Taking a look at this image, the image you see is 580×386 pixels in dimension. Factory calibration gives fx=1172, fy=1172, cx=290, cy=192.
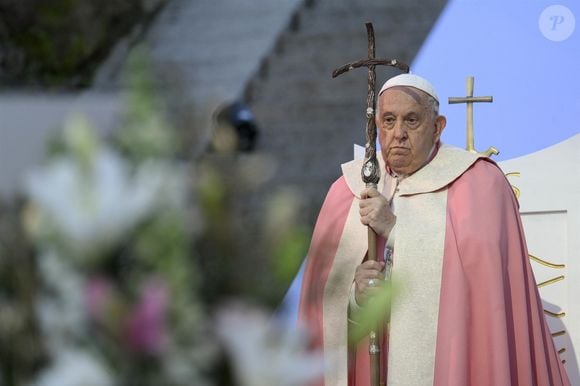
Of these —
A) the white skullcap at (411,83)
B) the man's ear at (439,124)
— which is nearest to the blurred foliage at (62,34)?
the white skullcap at (411,83)

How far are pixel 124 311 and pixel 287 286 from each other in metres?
0.22

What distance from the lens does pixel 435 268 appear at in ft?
13.4

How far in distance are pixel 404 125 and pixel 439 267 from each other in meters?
0.51

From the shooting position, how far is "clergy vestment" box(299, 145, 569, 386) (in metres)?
3.95

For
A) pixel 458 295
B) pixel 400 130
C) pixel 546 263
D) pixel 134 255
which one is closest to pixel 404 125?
pixel 400 130

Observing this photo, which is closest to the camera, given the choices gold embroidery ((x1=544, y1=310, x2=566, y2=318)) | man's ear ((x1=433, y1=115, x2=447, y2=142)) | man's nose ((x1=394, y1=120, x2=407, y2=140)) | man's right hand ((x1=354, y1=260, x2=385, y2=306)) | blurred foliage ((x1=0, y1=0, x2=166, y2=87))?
man's right hand ((x1=354, y1=260, x2=385, y2=306))

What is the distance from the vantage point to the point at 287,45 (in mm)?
8281

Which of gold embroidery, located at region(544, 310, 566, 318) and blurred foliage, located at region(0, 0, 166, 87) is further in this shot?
blurred foliage, located at region(0, 0, 166, 87)

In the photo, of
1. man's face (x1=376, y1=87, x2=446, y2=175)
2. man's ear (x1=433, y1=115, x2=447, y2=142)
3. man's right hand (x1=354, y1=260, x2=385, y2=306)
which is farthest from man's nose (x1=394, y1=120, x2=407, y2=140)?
man's right hand (x1=354, y1=260, x2=385, y2=306)

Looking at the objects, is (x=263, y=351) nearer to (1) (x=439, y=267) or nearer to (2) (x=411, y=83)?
(1) (x=439, y=267)

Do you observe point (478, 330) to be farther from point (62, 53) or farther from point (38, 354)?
point (62, 53)

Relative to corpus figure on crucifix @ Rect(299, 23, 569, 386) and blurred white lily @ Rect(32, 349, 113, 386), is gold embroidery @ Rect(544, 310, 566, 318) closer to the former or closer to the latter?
corpus figure on crucifix @ Rect(299, 23, 569, 386)

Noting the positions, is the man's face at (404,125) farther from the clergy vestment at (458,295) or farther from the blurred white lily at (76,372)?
the blurred white lily at (76,372)

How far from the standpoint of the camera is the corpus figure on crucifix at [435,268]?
3.96 m
